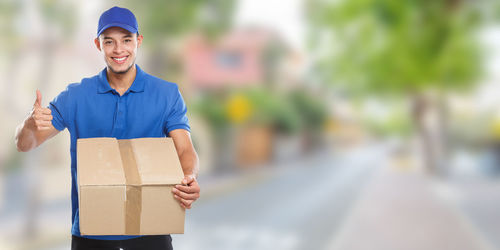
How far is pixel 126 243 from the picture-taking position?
95.3 inches

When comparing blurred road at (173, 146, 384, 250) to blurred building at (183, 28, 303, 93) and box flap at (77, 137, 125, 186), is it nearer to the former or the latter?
box flap at (77, 137, 125, 186)

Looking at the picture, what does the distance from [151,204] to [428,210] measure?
1081cm

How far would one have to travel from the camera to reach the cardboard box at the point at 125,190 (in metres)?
2.15

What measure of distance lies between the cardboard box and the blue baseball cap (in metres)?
0.51

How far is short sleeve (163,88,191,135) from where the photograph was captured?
2.47 m

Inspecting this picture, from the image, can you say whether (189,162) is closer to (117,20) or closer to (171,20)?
(117,20)

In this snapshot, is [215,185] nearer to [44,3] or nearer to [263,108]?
[263,108]

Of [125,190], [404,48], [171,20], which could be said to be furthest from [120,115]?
[171,20]

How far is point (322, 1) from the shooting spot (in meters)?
11.4

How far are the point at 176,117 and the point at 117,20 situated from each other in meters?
0.53

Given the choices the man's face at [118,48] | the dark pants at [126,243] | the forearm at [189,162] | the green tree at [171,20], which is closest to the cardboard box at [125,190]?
the forearm at [189,162]

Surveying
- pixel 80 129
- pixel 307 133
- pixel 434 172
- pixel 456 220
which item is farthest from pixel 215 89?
pixel 307 133

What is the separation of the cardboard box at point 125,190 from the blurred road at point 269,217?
5917 mm

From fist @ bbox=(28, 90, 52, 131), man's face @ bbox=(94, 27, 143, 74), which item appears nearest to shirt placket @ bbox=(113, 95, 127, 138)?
man's face @ bbox=(94, 27, 143, 74)
